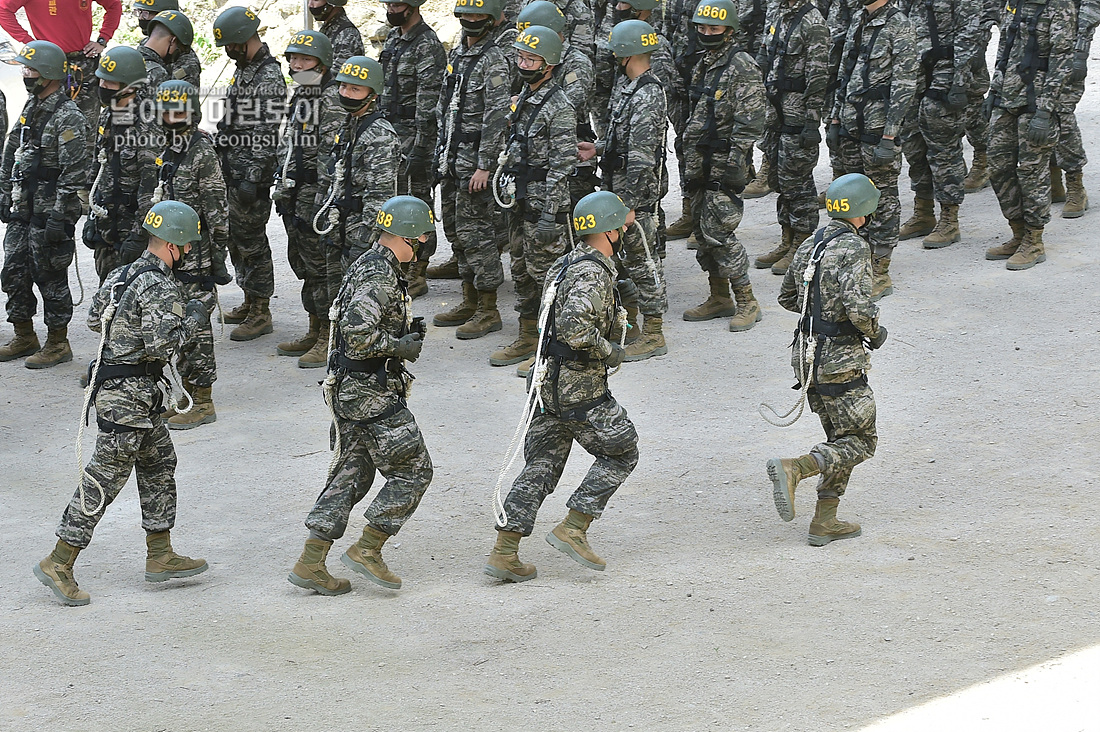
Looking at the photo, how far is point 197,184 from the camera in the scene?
9.18 m

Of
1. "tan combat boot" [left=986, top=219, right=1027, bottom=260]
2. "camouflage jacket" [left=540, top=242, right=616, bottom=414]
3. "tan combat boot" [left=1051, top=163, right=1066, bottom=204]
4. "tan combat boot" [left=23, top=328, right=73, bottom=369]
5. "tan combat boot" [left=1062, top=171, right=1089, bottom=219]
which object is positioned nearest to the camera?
"camouflage jacket" [left=540, top=242, right=616, bottom=414]

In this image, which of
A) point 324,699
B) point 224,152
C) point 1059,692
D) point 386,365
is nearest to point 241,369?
point 224,152

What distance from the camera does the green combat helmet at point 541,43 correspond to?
9.15m

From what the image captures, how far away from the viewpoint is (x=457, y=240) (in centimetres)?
1041

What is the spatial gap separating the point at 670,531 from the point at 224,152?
5.27 meters

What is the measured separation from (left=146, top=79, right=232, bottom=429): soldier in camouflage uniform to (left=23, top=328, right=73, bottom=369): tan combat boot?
5.13ft

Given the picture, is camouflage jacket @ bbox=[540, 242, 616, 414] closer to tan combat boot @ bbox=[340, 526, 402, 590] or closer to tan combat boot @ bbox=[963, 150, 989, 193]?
tan combat boot @ bbox=[340, 526, 402, 590]


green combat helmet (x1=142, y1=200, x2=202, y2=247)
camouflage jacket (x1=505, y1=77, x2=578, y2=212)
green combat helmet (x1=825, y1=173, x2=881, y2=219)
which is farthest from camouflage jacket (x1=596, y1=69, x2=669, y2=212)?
green combat helmet (x1=142, y1=200, x2=202, y2=247)

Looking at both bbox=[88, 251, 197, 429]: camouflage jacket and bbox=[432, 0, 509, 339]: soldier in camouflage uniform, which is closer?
bbox=[88, 251, 197, 429]: camouflage jacket

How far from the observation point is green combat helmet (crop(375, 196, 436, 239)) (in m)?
6.57

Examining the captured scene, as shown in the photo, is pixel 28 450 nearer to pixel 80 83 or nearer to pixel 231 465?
pixel 231 465

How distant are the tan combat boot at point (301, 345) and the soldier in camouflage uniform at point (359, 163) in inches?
34.9

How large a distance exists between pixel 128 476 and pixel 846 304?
390cm

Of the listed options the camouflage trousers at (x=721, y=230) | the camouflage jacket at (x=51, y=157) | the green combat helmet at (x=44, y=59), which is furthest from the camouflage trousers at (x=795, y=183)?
the green combat helmet at (x=44, y=59)
